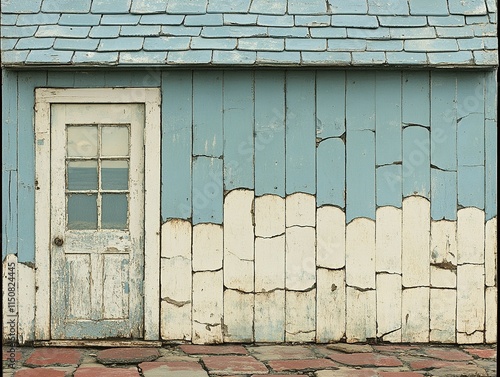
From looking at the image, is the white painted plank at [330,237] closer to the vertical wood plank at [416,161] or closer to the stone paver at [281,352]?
the vertical wood plank at [416,161]

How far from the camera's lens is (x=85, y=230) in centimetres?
580

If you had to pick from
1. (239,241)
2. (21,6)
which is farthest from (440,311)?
(21,6)

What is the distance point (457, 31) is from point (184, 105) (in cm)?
231

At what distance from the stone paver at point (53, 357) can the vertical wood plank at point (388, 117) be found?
9.37 feet

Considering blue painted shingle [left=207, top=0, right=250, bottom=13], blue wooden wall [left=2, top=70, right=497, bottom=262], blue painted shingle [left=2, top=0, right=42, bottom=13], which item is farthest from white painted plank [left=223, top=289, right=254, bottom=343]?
blue painted shingle [left=2, top=0, right=42, bottom=13]

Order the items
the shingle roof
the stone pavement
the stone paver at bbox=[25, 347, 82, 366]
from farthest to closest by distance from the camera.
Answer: the shingle roof < the stone paver at bbox=[25, 347, 82, 366] < the stone pavement

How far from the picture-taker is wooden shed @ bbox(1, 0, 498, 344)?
5.77 meters

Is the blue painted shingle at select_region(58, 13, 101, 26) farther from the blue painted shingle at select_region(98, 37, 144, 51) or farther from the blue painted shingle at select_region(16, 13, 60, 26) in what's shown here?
the blue painted shingle at select_region(98, 37, 144, 51)

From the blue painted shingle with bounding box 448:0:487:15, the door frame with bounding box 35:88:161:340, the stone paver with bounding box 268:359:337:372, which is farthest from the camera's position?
the blue painted shingle with bounding box 448:0:487:15

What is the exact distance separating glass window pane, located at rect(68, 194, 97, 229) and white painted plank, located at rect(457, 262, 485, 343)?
9.94ft

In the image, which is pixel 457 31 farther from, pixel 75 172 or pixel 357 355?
pixel 75 172

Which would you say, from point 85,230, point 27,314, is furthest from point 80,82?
point 27,314

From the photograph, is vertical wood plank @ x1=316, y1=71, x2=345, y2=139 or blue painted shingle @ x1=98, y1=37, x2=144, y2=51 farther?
vertical wood plank @ x1=316, y1=71, x2=345, y2=139

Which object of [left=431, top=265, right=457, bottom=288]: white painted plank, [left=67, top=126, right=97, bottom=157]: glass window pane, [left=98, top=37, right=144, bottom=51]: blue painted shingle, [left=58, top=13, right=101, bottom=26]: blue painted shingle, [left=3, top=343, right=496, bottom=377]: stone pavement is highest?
[left=58, top=13, right=101, bottom=26]: blue painted shingle
